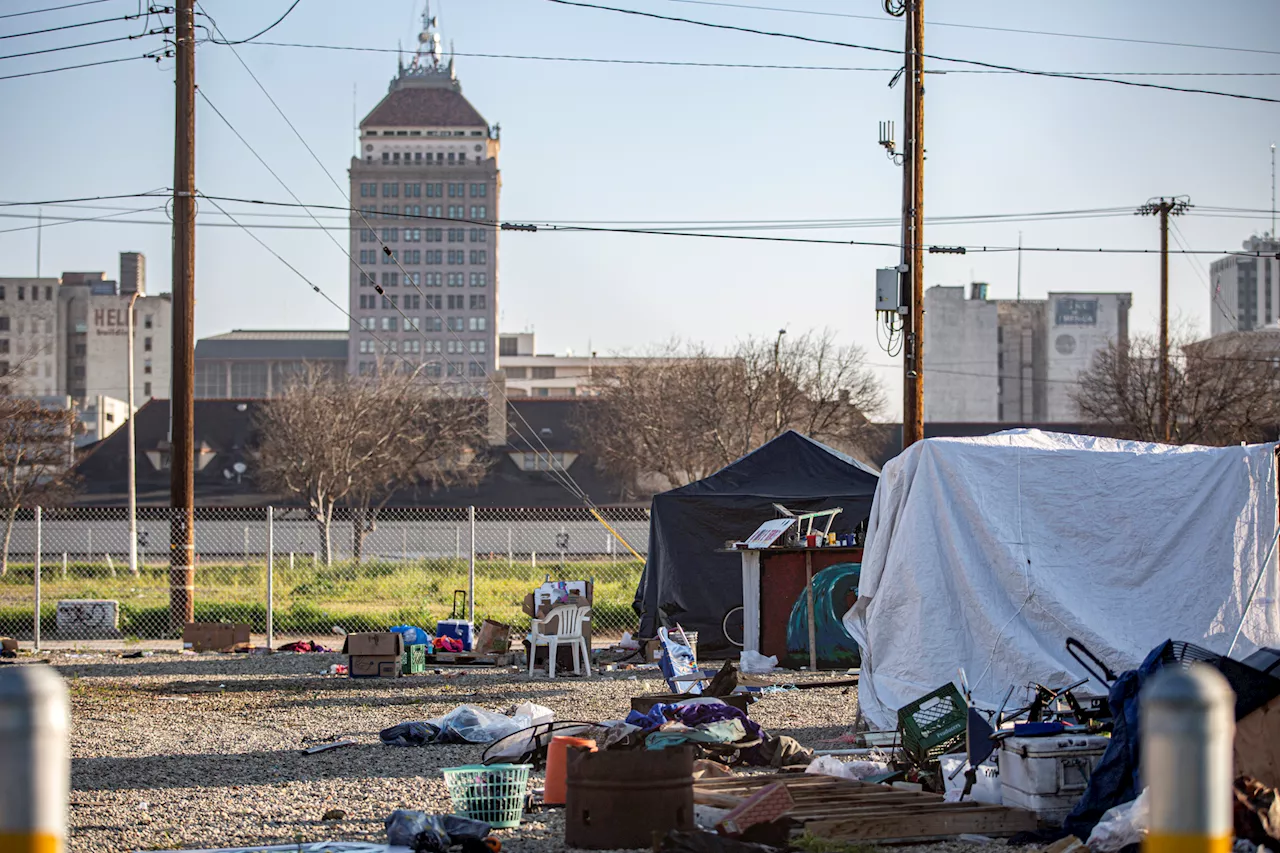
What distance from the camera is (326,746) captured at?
10594mm

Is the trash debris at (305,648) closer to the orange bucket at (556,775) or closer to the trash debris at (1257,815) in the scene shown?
the orange bucket at (556,775)

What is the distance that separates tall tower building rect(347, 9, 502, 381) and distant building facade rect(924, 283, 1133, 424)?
6476 centimetres

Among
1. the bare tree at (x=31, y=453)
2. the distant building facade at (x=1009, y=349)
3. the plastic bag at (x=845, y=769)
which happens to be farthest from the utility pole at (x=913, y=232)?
the distant building facade at (x=1009, y=349)

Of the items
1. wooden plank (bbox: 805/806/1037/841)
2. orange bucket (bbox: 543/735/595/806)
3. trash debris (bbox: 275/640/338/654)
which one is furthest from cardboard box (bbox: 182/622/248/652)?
wooden plank (bbox: 805/806/1037/841)

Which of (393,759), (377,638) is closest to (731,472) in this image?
(377,638)

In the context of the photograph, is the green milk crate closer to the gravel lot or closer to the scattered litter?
the gravel lot

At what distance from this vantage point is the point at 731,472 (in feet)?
64.4

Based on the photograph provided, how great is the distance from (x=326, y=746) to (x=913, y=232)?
1036cm

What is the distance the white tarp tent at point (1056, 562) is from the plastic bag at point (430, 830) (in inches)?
218

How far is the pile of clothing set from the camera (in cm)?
888

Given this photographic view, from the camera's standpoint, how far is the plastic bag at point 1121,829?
6.26 m

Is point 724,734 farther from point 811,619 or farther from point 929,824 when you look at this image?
point 811,619

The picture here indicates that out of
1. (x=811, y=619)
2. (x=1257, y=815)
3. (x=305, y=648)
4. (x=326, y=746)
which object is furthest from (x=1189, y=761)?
(x=305, y=648)

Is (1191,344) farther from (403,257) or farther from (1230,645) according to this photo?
(403,257)
